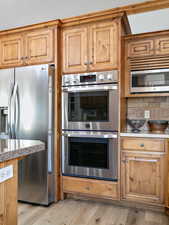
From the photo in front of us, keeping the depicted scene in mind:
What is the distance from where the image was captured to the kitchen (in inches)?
86.4

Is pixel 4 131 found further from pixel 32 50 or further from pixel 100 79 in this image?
pixel 100 79

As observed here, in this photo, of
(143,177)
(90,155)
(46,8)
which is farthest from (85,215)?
(46,8)

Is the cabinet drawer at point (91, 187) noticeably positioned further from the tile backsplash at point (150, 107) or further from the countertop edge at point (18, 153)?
the countertop edge at point (18, 153)

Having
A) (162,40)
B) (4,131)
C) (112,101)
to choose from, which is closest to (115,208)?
(112,101)

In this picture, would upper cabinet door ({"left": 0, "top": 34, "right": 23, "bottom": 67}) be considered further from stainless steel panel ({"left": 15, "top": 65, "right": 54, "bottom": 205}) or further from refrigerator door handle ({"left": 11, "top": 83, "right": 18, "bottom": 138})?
refrigerator door handle ({"left": 11, "top": 83, "right": 18, "bottom": 138})

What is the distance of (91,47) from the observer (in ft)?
7.84

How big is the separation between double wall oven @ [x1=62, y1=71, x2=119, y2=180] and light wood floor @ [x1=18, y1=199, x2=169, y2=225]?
0.38 metres

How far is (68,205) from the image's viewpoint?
2.32 m

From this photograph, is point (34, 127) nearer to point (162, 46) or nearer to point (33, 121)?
point (33, 121)

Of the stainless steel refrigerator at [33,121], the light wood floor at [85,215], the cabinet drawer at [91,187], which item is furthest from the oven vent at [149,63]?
the light wood floor at [85,215]

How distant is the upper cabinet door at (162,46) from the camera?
2375 millimetres

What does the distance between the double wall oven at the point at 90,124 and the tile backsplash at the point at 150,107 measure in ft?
2.14

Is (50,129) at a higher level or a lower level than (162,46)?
lower

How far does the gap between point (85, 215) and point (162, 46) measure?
7.71 ft
